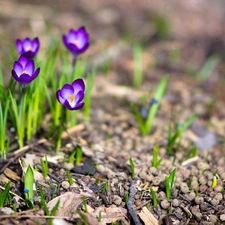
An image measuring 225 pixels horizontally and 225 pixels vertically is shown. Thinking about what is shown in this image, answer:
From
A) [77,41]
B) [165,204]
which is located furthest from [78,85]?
[165,204]

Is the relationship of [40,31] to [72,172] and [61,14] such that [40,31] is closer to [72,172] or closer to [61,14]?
[61,14]

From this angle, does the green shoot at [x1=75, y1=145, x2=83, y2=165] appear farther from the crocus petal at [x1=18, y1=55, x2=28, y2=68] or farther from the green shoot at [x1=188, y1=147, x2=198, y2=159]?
the green shoot at [x1=188, y1=147, x2=198, y2=159]

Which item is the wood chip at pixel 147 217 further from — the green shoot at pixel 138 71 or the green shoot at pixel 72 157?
the green shoot at pixel 138 71

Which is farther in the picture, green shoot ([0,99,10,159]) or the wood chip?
green shoot ([0,99,10,159])

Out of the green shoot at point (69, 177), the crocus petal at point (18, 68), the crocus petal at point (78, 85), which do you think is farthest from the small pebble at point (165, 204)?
the crocus petal at point (18, 68)

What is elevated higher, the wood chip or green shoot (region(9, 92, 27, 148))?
green shoot (region(9, 92, 27, 148))

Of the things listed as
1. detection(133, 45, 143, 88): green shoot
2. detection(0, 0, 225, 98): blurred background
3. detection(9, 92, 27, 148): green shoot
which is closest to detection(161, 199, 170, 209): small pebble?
detection(9, 92, 27, 148): green shoot
